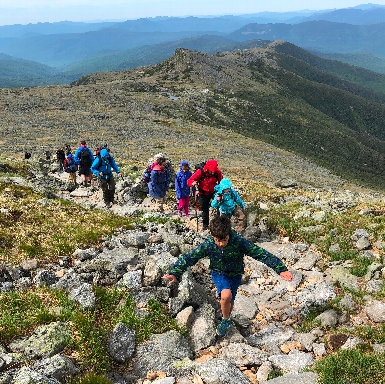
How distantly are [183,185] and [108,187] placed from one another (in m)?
4.81

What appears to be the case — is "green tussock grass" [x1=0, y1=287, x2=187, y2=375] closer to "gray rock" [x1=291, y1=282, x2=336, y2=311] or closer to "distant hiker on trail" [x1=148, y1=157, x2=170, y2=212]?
"gray rock" [x1=291, y1=282, x2=336, y2=311]

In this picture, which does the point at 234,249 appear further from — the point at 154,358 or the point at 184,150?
the point at 184,150

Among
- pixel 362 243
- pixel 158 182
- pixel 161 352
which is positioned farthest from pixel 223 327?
pixel 158 182

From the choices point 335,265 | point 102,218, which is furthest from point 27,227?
point 335,265

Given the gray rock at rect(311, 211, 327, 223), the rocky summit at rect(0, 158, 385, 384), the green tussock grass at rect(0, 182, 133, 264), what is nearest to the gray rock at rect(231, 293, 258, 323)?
the rocky summit at rect(0, 158, 385, 384)

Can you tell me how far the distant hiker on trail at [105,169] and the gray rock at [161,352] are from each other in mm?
12210

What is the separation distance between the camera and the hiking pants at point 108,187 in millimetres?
19203

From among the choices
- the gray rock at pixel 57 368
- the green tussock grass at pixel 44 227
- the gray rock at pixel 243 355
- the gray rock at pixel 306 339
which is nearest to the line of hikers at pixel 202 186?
A: the green tussock grass at pixel 44 227

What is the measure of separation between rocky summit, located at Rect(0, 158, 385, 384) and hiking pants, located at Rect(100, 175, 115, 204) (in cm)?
617

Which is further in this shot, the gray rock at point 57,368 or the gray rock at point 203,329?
the gray rock at point 203,329

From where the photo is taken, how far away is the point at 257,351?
290 inches

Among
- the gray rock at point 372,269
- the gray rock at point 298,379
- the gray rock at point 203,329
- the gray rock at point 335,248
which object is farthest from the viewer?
the gray rock at point 335,248

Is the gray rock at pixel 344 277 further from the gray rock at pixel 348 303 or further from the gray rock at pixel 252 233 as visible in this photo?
the gray rock at pixel 252 233

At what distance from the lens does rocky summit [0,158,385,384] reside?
664cm
